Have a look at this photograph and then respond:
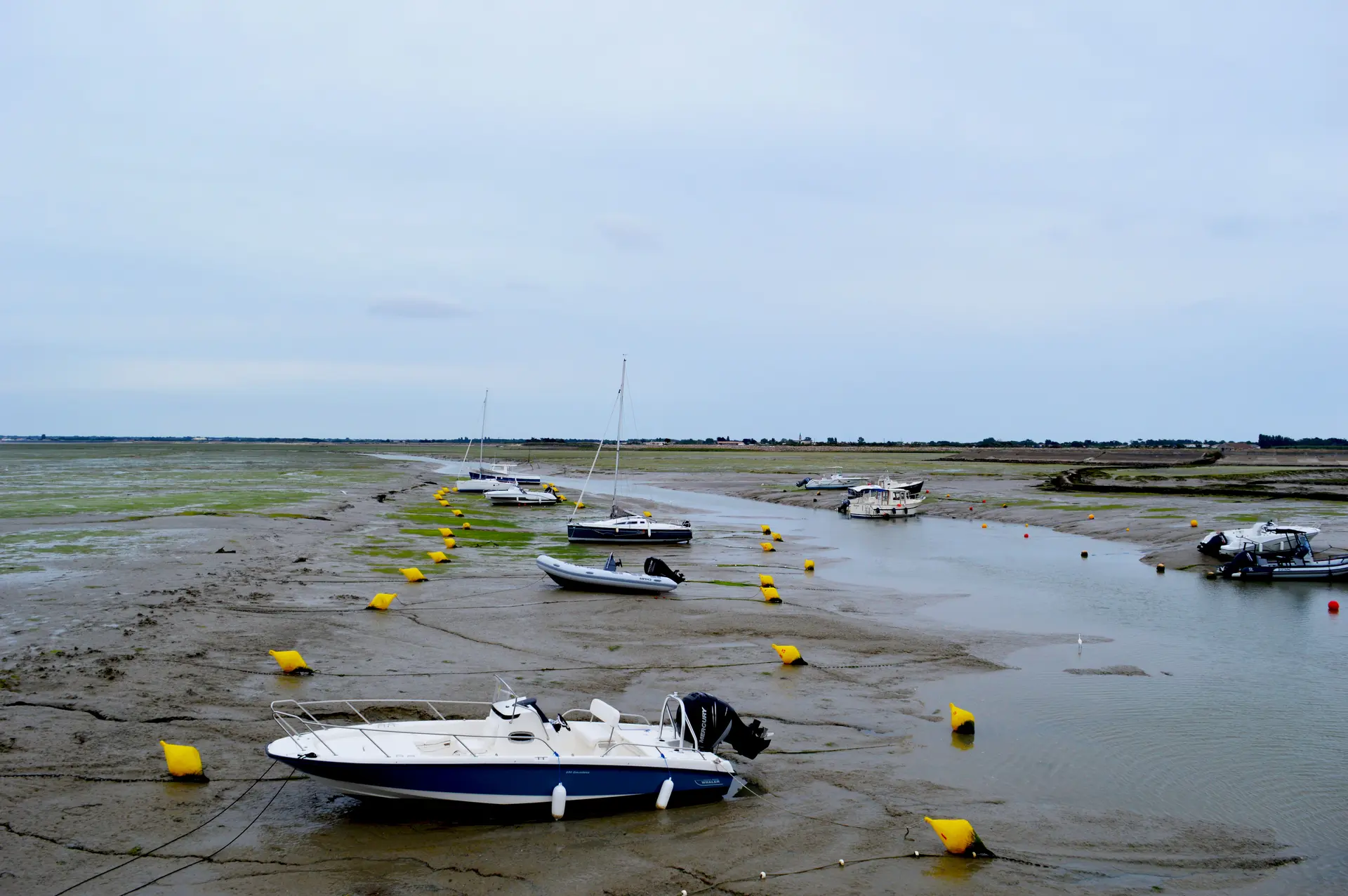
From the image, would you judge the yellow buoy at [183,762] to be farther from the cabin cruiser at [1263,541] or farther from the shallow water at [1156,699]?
the cabin cruiser at [1263,541]

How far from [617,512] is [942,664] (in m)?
31.2

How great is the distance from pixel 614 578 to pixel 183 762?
18.3 meters

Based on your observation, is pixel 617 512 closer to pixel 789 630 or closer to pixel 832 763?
pixel 789 630

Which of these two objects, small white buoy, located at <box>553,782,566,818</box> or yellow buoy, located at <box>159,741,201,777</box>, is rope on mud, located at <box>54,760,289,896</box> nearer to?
yellow buoy, located at <box>159,741,201,777</box>

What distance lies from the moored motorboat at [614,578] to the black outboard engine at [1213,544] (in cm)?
2727

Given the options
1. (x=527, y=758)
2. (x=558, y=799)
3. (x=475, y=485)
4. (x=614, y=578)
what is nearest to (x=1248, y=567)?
(x=614, y=578)

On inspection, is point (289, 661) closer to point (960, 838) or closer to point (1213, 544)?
point (960, 838)

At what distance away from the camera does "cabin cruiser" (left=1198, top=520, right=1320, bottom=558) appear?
3881cm

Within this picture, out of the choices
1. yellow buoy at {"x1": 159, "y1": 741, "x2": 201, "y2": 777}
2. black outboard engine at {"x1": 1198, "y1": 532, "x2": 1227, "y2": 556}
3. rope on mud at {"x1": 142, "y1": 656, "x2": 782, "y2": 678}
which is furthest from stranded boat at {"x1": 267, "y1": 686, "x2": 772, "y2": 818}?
black outboard engine at {"x1": 1198, "y1": 532, "x2": 1227, "y2": 556}

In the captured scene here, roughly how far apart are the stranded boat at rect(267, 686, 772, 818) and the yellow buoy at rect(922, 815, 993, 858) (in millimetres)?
3295

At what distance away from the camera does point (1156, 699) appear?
20.1 m

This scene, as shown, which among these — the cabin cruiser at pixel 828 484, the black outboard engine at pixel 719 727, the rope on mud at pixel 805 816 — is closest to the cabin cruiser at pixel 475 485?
the cabin cruiser at pixel 828 484

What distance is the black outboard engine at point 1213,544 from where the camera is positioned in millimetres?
41844

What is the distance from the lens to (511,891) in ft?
35.9
